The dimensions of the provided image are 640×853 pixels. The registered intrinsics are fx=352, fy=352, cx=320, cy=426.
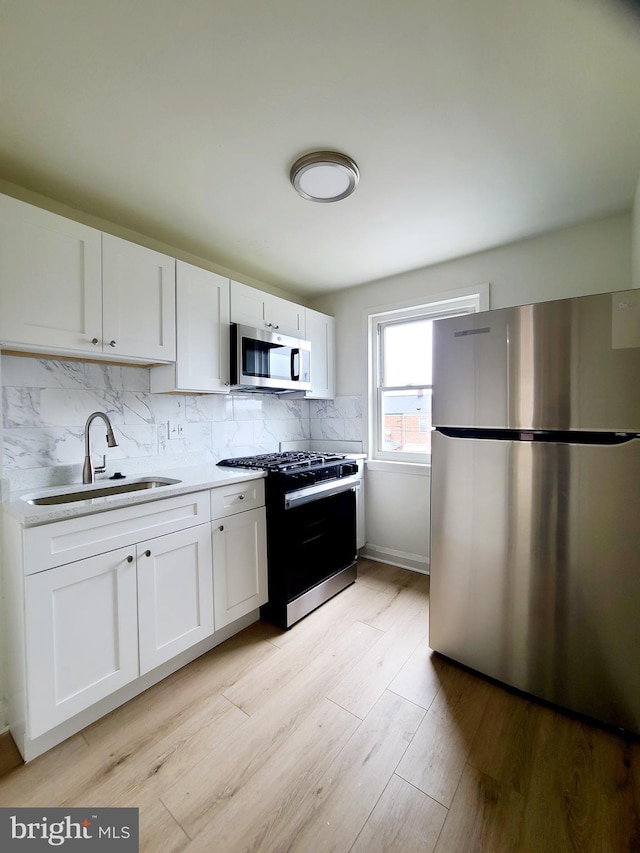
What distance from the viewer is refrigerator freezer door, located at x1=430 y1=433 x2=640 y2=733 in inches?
54.2

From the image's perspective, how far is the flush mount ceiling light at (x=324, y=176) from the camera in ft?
5.17

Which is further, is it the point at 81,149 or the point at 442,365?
the point at 442,365

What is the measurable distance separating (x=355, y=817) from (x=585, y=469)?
147 cm

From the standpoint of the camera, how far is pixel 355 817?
1124 mm

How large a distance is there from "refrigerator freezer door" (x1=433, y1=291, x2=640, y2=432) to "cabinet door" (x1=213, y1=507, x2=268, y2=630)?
1.23m

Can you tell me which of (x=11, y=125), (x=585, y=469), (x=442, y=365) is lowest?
(x=585, y=469)

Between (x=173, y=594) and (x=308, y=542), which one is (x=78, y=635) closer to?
(x=173, y=594)

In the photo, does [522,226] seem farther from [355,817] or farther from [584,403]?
[355,817]

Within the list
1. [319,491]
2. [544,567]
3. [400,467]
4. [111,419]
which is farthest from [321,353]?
[544,567]

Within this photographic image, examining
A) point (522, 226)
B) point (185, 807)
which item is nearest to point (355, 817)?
point (185, 807)

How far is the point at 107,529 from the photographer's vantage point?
4.79 ft

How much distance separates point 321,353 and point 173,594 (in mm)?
2225

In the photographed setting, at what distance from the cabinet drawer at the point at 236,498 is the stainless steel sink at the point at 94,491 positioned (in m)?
0.23

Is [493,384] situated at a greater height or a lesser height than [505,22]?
lesser
